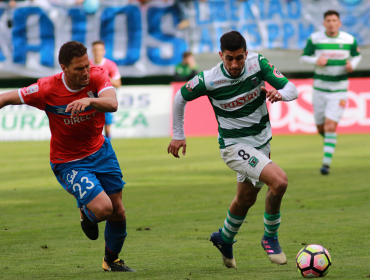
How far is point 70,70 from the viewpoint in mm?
5496

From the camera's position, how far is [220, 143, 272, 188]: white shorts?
563 centimetres

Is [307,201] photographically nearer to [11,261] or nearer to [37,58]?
[11,261]

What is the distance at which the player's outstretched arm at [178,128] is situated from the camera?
5.89m

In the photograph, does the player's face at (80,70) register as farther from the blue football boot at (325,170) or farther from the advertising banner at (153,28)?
the advertising banner at (153,28)

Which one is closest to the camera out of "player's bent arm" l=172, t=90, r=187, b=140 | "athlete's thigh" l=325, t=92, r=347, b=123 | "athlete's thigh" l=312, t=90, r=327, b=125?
"player's bent arm" l=172, t=90, r=187, b=140

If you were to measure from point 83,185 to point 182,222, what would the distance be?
248cm

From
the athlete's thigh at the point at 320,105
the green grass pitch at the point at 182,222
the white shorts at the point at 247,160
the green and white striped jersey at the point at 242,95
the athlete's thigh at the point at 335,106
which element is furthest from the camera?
the athlete's thigh at the point at 320,105

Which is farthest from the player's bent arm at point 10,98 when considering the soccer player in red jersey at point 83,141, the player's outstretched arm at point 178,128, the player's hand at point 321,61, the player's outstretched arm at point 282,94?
the player's hand at point 321,61

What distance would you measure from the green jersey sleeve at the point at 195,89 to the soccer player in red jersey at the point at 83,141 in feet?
2.39

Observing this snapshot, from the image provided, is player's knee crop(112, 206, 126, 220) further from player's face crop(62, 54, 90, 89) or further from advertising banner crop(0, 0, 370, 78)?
advertising banner crop(0, 0, 370, 78)

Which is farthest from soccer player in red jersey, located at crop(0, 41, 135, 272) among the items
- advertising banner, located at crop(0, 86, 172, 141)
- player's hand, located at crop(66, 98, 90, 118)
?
advertising banner, located at crop(0, 86, 172, 141)

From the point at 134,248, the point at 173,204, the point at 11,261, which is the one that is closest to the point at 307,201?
the point at 173,204

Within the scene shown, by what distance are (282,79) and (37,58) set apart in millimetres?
21785

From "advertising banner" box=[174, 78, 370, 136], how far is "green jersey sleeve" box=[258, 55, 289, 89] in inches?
539
